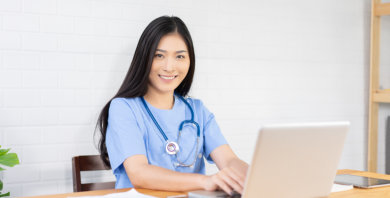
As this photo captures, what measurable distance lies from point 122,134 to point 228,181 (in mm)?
594

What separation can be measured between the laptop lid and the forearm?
0.37 meters

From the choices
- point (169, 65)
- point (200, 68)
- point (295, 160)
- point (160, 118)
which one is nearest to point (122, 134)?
point (160, 118)

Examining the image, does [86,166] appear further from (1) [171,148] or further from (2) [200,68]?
(2) [200,68]

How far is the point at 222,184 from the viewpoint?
61.1 inches

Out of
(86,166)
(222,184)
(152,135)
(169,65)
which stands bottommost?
(86,166)

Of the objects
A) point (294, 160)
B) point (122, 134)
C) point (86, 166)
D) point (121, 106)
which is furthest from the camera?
point (86, 166)

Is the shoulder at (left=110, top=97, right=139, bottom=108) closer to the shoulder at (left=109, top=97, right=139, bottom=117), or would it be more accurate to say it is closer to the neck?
the shoulder at (left=109, top=97, right=139, bottom=117)

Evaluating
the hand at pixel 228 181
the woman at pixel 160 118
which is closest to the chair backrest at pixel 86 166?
the woman at pixel 160 118

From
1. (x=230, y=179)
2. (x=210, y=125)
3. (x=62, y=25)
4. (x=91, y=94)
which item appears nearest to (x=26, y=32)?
(x=62, y=25)

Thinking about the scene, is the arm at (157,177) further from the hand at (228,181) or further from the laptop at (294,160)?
the laptop at (294,160)

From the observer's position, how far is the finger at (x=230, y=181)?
151cm

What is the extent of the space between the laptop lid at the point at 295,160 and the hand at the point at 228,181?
6.8 inches

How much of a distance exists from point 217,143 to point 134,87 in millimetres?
456

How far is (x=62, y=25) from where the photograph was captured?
2775 millimetres
